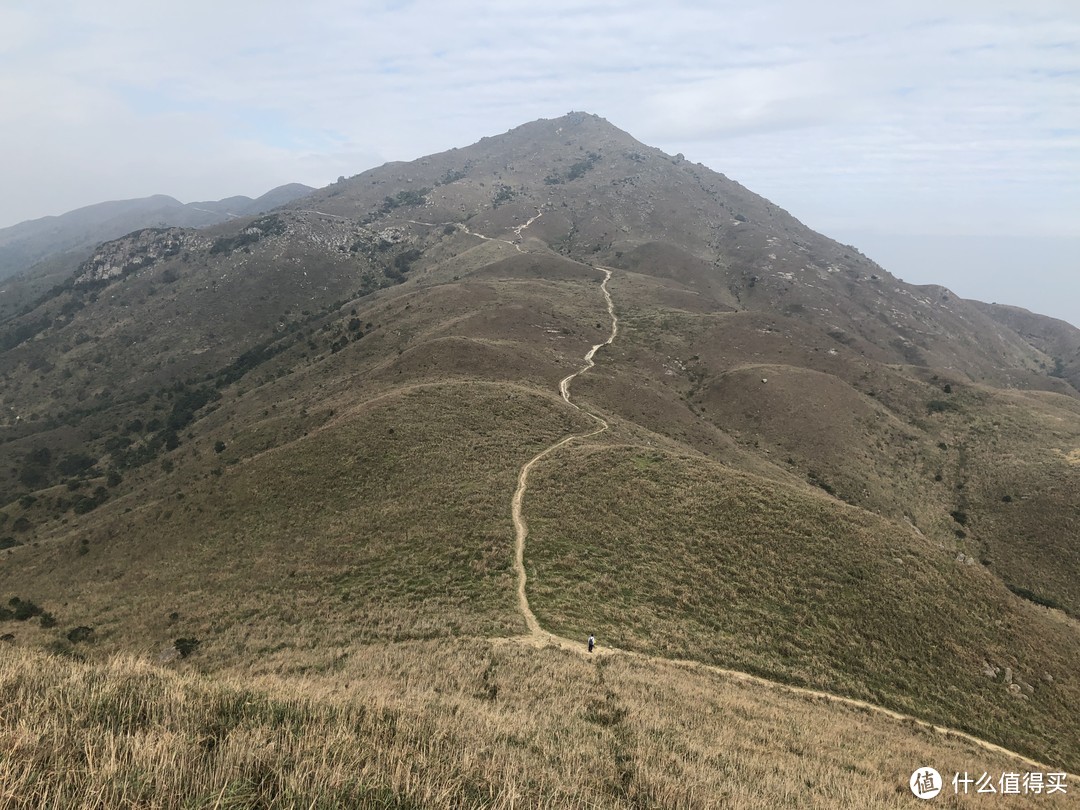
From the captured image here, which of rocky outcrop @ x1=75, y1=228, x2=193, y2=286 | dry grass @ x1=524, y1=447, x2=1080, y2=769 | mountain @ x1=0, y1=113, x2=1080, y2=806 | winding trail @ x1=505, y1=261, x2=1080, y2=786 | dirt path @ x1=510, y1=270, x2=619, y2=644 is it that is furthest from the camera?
rocky outcrop @ x1=75, y1=228, x2=193, y2=286

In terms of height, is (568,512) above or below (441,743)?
below

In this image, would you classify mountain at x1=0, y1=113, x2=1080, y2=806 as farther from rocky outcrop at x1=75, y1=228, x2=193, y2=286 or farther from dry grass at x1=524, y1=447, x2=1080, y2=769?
rocky outcrop at x1=75, y1=228, x2=193, y2=286

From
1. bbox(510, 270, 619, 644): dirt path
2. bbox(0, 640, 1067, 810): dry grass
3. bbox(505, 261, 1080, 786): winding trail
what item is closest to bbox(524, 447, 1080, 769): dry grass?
bbox(505, 261, 1080, 786): winding trail

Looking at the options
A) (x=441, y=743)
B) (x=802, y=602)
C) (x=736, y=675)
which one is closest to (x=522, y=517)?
(x=736, y=675)

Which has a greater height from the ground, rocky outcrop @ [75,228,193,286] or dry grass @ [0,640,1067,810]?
rocky outcrop @ [75,228,193,286]

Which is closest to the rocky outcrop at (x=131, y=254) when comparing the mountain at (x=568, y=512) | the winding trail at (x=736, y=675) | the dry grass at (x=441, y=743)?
the mountain at (x=568, y=512)

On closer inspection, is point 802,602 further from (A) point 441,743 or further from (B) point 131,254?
(B) point 131,254
